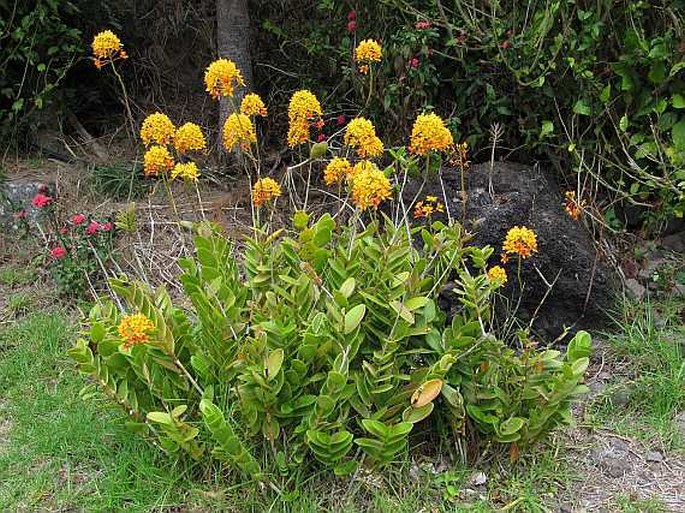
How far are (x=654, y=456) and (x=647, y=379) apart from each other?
0.35m

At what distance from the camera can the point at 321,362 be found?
7.99 feet

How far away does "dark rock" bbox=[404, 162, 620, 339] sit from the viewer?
3238 mm

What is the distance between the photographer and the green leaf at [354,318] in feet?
7.56

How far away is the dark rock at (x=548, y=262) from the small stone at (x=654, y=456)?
668 mm

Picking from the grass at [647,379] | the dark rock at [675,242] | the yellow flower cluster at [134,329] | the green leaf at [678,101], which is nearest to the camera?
the yellow flower cluster at [134,329]

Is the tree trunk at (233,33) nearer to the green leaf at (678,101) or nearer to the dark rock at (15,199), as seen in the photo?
the dark rock at (15,199)

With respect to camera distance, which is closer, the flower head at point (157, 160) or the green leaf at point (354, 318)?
the green leaf at point (354, 318)

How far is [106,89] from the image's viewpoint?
5.37 metres

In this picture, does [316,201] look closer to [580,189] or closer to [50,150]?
[580,189]

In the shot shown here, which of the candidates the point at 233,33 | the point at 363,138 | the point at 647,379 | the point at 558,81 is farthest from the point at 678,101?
the point at 233,33

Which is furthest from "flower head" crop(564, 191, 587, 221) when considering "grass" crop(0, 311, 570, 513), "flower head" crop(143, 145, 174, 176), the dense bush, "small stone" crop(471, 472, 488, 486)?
"flower head" crop(143, 145, 174, 176)

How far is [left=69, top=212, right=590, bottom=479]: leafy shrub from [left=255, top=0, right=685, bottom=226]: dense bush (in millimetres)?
1276

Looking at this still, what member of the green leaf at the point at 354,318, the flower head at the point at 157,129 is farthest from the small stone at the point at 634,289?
the flower head at the point at 157,129

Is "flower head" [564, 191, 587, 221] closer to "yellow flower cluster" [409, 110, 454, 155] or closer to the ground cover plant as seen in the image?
the ground cover plant
